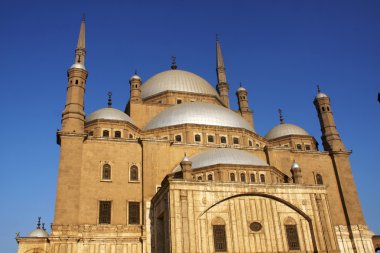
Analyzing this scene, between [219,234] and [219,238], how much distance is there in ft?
0.72

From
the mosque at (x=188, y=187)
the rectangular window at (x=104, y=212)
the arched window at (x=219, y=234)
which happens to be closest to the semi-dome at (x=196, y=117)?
the mosque at (x=188, y=187)

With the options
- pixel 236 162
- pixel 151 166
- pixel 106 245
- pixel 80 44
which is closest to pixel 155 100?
pixel 80 44

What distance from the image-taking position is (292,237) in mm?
21516

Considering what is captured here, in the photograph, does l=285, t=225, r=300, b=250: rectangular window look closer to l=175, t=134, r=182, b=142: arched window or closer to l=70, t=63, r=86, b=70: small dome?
l=175, t=134, r=182, b=142: arched window

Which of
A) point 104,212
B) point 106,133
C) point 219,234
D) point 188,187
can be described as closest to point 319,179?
point 219,234

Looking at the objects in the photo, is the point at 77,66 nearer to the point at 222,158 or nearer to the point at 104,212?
the point at 104,212

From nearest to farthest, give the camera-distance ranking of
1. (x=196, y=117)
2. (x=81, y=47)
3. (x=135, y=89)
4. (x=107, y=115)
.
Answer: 1. (x=107, y=115)
2. (x=196, y=117)
3. (x=81, y=47)
4. (x=135, y=89)

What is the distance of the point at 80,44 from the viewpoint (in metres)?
34.0

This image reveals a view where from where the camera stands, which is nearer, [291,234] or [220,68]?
[291,234]

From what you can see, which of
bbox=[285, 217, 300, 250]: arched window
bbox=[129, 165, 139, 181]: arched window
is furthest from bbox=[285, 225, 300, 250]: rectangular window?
bbox=[129, 165, 139, 181]: arched window

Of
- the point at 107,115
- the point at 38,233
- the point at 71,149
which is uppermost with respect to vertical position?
the point at 107,115

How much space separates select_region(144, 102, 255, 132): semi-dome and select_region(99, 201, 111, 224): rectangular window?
9.30m

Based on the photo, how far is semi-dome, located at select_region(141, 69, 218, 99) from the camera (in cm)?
3900

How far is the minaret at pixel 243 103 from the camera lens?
3925cm
